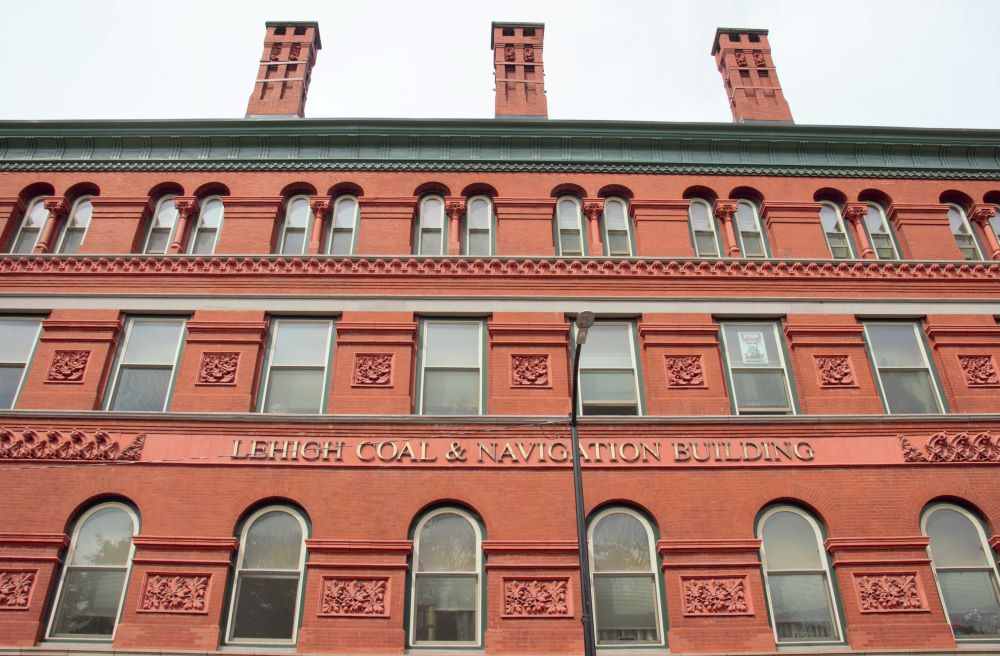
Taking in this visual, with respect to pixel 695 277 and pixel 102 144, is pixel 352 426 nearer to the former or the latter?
pixel 695 277

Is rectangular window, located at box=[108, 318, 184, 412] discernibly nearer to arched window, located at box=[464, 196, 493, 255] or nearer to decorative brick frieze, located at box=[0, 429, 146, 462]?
decorative brick frieze, located at box=[0, 429, 146, 462]

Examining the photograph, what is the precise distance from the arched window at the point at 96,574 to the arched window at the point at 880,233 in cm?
1684

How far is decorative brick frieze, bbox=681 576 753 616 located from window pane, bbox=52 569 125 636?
968 centimetres

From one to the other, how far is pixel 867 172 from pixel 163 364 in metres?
16.8

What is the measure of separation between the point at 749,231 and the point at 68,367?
1505 centimetres

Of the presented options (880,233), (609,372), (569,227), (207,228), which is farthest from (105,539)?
(880,233)

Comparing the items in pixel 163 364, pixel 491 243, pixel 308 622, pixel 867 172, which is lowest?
pixel 308 622

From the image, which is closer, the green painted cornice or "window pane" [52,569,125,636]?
"window pane" [52,569,125,636]

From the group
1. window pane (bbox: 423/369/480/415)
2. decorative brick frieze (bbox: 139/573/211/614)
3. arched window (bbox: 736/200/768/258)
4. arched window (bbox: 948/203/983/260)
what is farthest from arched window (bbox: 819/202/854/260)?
decorative brick frieze (bbox: 139/573/211/614)

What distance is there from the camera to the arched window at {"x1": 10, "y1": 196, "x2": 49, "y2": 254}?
1808 cm

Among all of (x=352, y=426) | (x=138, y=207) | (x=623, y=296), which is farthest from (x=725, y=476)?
(x=138, y=207)

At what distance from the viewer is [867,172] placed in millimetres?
19375

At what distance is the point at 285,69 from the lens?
2169cm

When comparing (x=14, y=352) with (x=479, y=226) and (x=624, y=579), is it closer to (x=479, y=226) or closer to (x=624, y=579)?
(x=479, y=226)
